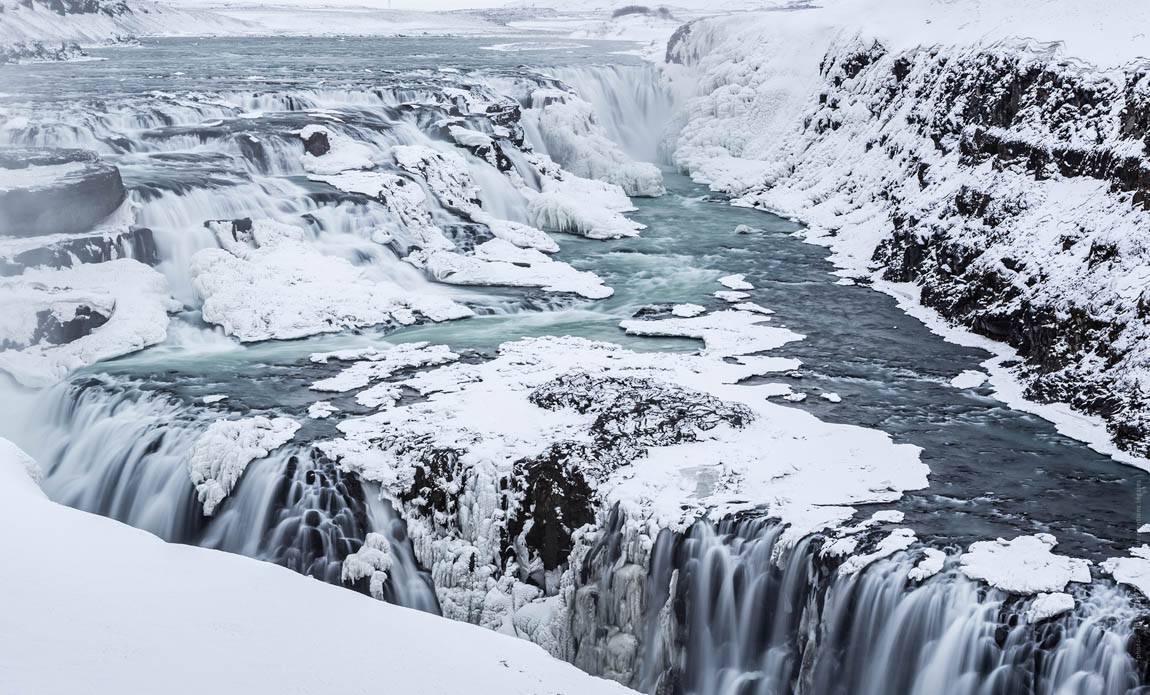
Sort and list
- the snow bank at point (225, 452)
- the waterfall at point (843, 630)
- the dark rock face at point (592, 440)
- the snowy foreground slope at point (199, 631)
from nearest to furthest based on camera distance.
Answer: the snowy foreground slope at point (199, 631), the waterfall at point (843, 630), the dark rock face at point (592, 440), the snow bank at point (225, 452)

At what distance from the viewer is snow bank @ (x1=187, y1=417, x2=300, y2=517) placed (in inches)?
483

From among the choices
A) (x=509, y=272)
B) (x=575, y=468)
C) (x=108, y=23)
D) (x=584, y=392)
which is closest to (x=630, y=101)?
(x=509, y=272)

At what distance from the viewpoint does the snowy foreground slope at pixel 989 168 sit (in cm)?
1479

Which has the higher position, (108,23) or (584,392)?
(108,23)

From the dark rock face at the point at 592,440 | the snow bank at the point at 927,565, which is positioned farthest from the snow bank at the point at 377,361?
the snow bank at the point at 927,565

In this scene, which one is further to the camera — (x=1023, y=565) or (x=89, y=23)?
(x=89, y=23)

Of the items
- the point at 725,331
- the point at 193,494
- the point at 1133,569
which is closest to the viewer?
the point at 1133,569

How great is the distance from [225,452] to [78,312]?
5340 millimetres

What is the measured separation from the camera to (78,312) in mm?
16156

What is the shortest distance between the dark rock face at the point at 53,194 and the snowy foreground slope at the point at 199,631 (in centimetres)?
924

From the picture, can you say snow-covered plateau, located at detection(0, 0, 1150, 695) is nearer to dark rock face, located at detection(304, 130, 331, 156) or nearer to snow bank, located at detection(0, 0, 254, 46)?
dark rock face, located at detection(304, 130, 331, 156)

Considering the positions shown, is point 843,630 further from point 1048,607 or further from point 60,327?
point 60,327

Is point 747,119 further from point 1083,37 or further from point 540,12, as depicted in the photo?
point 540,12

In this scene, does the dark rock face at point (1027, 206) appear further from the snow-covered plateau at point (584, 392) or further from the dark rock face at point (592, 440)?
the dark rock face at point (592, 440)
